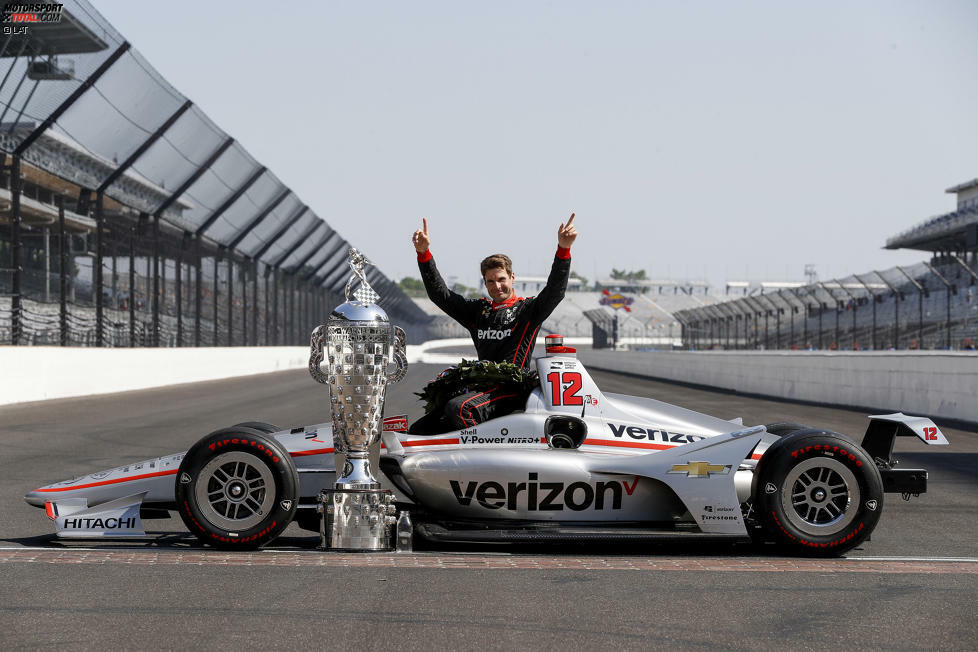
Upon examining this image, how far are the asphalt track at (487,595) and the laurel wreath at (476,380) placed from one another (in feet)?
2.73

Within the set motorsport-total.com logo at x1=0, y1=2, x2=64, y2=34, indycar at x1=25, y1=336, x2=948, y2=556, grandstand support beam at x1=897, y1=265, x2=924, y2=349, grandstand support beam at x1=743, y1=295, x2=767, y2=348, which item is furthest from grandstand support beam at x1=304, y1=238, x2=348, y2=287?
indycar at x1=25, y1=336, x2=948, y2=556

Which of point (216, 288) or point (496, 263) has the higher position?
point (216, 288)

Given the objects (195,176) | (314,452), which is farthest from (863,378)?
(314,452)

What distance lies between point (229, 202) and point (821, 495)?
917 inches

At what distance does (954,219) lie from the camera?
7762cm

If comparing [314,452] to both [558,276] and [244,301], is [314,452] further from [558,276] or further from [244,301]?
[244,301]

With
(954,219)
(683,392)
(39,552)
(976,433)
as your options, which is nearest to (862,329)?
(683,392)

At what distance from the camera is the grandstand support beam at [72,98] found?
17.3 meters

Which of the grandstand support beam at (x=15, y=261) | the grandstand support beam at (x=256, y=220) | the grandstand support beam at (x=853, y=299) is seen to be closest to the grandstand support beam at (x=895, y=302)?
the grandstand support beam at (x=853, y=299)

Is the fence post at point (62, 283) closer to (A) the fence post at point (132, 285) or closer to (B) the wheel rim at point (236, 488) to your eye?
(A) the fence post at point (132, 285)

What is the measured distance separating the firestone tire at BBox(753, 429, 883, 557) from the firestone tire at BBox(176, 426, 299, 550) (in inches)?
90.2

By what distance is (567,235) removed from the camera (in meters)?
6.31

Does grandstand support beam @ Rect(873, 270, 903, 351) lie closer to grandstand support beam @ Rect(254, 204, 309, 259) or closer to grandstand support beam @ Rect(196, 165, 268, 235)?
grandstand support beam @ Rect(254, 204, 309, 259)

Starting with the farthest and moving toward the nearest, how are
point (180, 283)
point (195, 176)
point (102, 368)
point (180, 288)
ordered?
point (180, 288) < point (180, 283) < point (195, 176) < point (102, 368)
